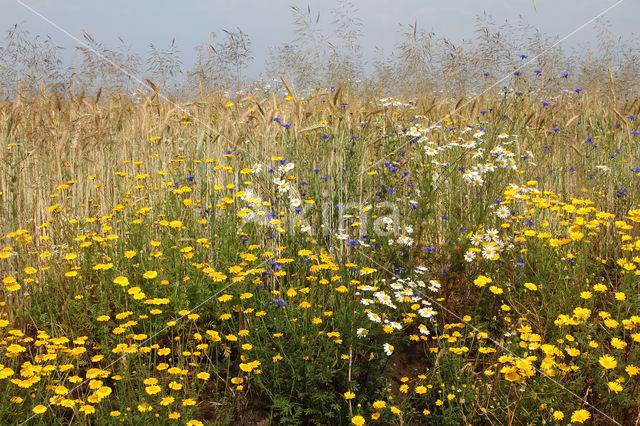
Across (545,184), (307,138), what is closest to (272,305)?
(307,138)

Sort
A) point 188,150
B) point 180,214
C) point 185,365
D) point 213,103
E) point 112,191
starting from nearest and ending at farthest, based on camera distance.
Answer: point 185,365
point 180,214
point 112,191
point 188,150
point 213,103

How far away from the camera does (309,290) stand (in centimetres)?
249

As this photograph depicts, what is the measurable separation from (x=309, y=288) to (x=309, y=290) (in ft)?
0.03

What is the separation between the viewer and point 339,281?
8.16ft

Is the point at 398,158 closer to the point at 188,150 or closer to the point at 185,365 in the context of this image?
the point at 188,150

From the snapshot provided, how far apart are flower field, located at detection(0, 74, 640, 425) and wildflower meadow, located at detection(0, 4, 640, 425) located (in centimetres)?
2

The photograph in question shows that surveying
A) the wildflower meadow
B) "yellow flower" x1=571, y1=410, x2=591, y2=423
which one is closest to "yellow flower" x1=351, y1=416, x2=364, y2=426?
the wildflower meadow

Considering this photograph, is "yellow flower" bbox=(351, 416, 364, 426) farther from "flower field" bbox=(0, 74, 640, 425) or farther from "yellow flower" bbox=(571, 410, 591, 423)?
"yellow flower" bbox=(571, 410, 591, 423)

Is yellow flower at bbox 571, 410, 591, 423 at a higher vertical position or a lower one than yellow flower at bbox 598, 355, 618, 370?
lower

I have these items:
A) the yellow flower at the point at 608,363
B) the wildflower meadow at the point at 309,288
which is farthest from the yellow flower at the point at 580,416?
the yellow flower at the point at 608,363

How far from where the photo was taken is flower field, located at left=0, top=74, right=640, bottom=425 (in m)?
2.05

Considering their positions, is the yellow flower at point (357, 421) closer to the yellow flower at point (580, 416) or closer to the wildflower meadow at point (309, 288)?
the wildflower meadow at point (309, 288)

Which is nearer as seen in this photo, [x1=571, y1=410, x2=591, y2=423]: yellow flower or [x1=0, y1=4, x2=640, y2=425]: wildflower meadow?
[x1=571, y1=410, x2=591, y2=423]: yellow flower

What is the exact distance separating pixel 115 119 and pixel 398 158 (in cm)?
259
